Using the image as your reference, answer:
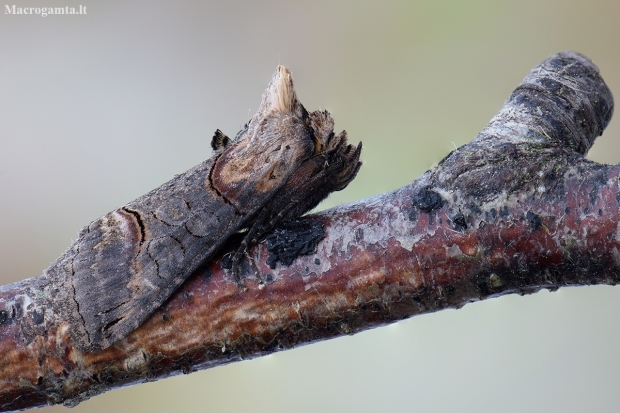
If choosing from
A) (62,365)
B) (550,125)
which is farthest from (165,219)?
(550,125)

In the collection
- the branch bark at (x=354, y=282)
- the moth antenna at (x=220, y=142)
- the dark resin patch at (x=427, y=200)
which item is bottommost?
the branch bark at (x=354, y=282)

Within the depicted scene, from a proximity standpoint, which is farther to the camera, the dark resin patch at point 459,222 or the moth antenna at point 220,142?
the moth antenna at point 220,142

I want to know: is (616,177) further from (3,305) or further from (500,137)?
(3,305)

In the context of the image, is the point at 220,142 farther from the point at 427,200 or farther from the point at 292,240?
the point at 427,200

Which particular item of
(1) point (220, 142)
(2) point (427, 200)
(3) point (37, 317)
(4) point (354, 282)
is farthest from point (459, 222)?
(3) point (37, 317)

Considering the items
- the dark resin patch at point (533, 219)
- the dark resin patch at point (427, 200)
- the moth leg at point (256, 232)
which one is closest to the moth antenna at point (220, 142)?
the moth leg at point (256, 232)

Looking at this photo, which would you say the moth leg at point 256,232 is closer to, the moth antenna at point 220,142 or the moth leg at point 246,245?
the moth leg at point 246,245

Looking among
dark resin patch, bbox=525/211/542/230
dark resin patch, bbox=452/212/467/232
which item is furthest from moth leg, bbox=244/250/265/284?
dark resin patch, bbox=525/211/542/230
